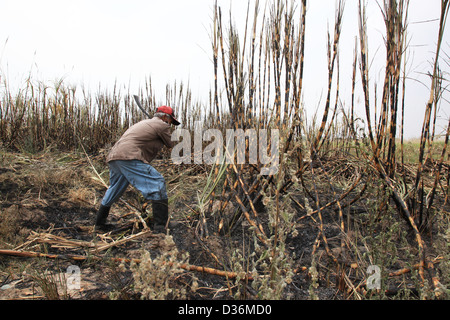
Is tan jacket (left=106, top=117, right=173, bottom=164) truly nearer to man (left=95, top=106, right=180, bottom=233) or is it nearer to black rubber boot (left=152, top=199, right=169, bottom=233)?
man (left=95, top=106, right=180, bottom=233)

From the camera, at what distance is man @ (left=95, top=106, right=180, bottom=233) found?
8.43 ft

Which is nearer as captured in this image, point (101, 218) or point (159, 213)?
point (159, 213)

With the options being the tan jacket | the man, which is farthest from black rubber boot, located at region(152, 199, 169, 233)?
the tan jacket

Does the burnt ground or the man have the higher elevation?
the man

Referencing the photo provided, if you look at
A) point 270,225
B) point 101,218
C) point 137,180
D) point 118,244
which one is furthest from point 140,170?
point 270,225

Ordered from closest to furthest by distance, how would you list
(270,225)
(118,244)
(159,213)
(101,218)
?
(270,225) < (118,244) < (159,213) < (101,218)

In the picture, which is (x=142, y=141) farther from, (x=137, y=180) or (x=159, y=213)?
(x=159, y=213)

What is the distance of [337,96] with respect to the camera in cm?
196

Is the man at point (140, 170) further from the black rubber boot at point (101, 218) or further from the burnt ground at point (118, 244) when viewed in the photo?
the burnt ground at point (118, 244)

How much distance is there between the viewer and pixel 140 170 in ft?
8.66

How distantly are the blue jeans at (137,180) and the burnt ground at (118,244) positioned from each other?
26 cm

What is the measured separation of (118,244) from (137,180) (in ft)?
2.04
